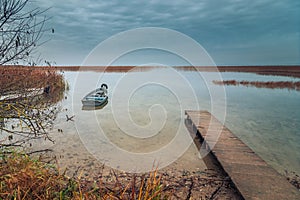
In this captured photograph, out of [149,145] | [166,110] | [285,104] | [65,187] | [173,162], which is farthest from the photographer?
[285,104]

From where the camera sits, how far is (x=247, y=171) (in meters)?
3.64

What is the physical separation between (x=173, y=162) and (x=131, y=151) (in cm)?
122

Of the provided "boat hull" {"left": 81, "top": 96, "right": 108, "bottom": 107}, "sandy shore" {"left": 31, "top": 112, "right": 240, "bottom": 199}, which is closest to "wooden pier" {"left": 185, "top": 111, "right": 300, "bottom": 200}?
"sandy shore" {"left": 31, "top": 112, "right": 240, "bottom": 199}

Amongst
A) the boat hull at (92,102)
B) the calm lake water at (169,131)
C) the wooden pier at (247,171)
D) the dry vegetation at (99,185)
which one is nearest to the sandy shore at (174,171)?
the dry vegetation at (99,185)

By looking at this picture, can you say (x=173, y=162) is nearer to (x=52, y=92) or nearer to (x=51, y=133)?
(x=51, y=133)

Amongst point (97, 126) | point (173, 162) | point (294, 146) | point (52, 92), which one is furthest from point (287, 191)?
point (52, 92)

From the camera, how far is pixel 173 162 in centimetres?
477

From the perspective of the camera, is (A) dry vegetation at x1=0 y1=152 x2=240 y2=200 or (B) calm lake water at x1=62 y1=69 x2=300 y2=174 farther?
(B) calm lake water at x1=62 y1=69 x2=300 y2=174

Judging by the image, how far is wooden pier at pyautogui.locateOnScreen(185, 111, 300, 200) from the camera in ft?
9.75

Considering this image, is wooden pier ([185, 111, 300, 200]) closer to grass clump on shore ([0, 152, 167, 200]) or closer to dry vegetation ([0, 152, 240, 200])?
dry vegetation ([0, 152, 240, 200])

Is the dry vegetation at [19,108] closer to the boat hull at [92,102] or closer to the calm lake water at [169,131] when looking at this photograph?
the calm lake water at [169,131]

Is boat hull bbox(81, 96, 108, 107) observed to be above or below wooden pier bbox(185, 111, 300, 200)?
above

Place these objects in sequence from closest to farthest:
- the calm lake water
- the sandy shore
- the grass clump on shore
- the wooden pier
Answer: the grass clump on shore
the wooden pier
the sandy shore
the calm lake water

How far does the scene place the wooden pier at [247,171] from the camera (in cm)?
297
